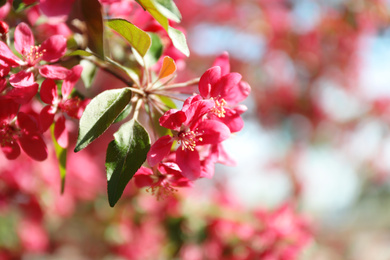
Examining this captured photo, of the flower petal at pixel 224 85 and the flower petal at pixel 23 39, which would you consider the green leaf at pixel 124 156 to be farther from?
the flower petal at pixel 23 39

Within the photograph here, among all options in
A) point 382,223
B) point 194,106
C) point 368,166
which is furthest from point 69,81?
point 382,223

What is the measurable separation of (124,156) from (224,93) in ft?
0.79

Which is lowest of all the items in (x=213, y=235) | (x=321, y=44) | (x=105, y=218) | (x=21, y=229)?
(x=21, y=229)

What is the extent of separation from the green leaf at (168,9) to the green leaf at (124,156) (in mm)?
213

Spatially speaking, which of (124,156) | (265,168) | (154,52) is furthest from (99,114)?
(265,168)

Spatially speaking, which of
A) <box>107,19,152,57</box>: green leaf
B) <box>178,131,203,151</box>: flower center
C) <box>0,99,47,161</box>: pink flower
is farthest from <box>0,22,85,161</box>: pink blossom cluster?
<box>178,131,203,151</box>: flower center

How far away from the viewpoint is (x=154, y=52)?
94 centimetres

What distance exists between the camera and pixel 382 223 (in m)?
8.38

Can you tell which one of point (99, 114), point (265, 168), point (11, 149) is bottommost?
point (265, 168)

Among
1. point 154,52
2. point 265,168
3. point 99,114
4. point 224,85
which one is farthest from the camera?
point 265,168

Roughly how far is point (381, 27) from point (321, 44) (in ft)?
2.31

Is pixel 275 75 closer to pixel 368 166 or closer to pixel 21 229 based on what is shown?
pixel 368 166

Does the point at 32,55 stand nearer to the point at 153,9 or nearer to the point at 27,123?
the point at 27,123

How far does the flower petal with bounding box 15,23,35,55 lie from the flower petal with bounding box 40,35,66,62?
0.04 meters
